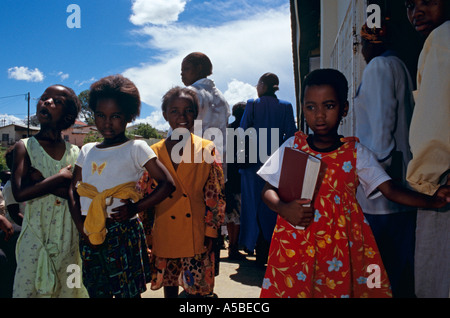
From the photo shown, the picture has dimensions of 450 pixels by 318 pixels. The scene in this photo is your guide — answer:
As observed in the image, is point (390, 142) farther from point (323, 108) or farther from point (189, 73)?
point (189, 73)

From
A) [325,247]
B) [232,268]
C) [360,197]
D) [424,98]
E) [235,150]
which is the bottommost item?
[232,268]

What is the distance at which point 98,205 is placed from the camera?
6.09 ft

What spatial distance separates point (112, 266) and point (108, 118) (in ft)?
2.86

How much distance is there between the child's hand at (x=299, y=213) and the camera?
1.50 m

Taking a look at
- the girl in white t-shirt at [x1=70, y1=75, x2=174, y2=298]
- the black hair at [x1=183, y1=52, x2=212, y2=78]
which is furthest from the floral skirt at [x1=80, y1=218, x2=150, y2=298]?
the black hair at [x1=183, y1=52, x2=212, y2=78]

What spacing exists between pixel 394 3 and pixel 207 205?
2669mm

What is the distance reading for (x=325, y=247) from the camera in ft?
5.27

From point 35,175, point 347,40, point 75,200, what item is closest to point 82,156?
point 75,200

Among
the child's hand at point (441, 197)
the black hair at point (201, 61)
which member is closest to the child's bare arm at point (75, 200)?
the child's hand at point (441, 197)

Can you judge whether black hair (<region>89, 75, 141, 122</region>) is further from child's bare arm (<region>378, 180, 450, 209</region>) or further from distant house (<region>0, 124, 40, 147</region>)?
distant house (<region>0, 124, 40, 147</region>)

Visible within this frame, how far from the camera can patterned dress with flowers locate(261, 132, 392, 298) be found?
62.4 inches
